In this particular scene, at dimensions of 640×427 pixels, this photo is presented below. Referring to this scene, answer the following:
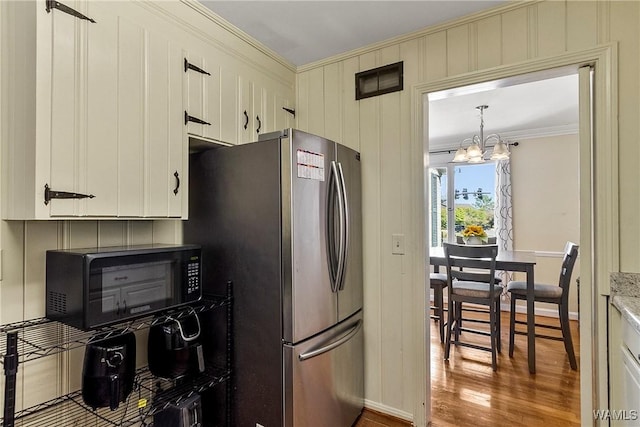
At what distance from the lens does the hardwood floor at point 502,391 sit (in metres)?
2.13

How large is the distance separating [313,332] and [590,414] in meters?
1.46

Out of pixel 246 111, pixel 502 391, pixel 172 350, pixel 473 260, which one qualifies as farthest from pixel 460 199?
pixel 172 350

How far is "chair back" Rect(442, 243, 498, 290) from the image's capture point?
2857mm

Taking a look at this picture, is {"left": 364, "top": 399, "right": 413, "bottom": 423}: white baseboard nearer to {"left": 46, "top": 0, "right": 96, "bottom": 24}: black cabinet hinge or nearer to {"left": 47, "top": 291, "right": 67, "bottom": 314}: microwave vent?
{"left": 47, "top": 291, "right": 67, "bottom": 314}: microwave vent

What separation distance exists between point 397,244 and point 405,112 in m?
0.87

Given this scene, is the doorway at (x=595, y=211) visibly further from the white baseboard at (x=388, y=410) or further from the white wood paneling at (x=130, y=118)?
the white wood paneling at (x=130, y=118)

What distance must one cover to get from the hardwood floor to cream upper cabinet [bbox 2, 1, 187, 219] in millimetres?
1980

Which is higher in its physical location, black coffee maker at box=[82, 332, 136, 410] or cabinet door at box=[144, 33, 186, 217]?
cabinet door at box=[144, 33, 186, 217]

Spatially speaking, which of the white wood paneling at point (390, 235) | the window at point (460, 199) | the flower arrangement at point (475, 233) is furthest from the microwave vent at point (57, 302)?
the window at point (460, 199)

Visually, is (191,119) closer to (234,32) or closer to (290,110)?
(234,32)

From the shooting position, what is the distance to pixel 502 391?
2.47 m

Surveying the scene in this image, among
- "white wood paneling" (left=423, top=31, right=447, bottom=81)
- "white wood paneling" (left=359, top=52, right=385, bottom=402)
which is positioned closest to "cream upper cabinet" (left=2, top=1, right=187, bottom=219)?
"white wood paneling" (left=359, top=52, right=385, bottom=402)

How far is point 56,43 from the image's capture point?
46.4 inches

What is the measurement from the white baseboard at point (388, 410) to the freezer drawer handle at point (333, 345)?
54 centimetres
